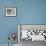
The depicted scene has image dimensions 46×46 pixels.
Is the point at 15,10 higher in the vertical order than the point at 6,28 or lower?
higher

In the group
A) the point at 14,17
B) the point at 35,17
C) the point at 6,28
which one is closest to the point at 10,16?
the point at 14,17

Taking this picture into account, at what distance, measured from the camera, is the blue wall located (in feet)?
13.3

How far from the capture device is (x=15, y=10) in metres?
4.05

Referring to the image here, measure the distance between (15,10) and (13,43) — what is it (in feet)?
3.47

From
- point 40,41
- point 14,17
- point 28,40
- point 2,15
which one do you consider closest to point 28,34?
point 28,40

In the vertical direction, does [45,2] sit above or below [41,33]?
above

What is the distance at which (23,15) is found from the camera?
13.4ft

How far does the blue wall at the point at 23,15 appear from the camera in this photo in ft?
13.3

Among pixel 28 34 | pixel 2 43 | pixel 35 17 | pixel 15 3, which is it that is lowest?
pixel 2 43

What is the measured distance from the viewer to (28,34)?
12.8ft

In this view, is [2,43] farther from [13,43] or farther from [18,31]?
[18,31]

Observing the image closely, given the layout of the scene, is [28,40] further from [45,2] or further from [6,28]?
[45,2]

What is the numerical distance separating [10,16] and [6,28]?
409mm

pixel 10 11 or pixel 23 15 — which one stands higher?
pixel 10 11
